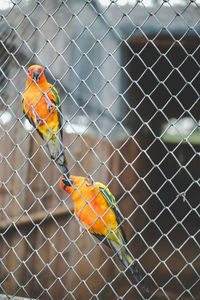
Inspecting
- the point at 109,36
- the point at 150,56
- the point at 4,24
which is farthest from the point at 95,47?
the point at 150,56

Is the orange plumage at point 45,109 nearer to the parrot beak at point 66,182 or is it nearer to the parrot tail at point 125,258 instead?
the parrot beak at point 66,182

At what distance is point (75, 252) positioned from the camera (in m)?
1.90

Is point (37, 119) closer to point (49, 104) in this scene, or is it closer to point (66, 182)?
point (49, 104)

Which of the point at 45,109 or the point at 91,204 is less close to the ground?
the point at 45,109

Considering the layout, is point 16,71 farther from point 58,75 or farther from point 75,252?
point 75,252

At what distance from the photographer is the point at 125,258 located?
3.84ft

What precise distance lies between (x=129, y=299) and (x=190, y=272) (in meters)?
0.58

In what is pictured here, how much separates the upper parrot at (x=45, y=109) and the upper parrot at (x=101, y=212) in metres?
0.08

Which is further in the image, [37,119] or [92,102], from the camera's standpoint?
[92,102]

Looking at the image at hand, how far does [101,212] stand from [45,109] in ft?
1.34

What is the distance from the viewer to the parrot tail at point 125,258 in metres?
1.16

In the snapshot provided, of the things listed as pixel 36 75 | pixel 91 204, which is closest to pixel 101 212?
pixel 91 204

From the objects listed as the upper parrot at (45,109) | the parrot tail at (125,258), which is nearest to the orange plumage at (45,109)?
the upper parrot at (45,109)

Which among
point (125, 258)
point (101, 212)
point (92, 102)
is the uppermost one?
point (92, 102)
